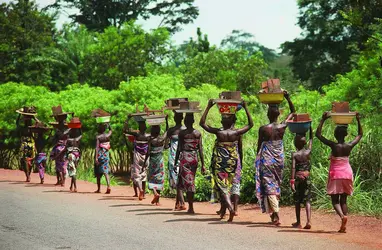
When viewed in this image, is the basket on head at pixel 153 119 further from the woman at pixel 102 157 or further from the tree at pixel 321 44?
the tree at pixel 321 44

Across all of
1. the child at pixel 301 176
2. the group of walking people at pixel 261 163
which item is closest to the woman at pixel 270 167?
the group of walking people at pixel 261 163

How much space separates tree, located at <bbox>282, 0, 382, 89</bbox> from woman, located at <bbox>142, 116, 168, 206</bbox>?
2659cm

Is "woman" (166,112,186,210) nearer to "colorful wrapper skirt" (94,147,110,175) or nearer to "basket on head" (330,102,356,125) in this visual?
"colorful wrapper skirt" (94,147,110,175)

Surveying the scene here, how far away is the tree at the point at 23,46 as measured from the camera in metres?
35.7

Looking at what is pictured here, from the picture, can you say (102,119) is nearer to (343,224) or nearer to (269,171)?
(269,171)

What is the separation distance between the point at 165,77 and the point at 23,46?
1563 centimetres

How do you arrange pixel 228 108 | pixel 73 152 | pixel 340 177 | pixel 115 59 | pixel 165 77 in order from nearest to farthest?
pixel 340 177, pixel 228 108, pixel 73 152, pixel 165 77, pixel 115 59

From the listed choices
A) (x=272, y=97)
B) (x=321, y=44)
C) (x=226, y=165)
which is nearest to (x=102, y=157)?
(x=226, y=165)

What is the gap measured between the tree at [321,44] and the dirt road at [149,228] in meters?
27.9

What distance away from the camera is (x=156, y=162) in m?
13.4

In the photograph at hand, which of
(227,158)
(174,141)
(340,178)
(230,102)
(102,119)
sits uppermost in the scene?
(230,102)

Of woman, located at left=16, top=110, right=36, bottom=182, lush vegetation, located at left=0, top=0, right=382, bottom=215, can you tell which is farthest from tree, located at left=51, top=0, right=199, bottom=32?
woman, located at left=16, top=110, right=36, bottom=182

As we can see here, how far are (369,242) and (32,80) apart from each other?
30.1m

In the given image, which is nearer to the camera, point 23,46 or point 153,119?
point 153,119
